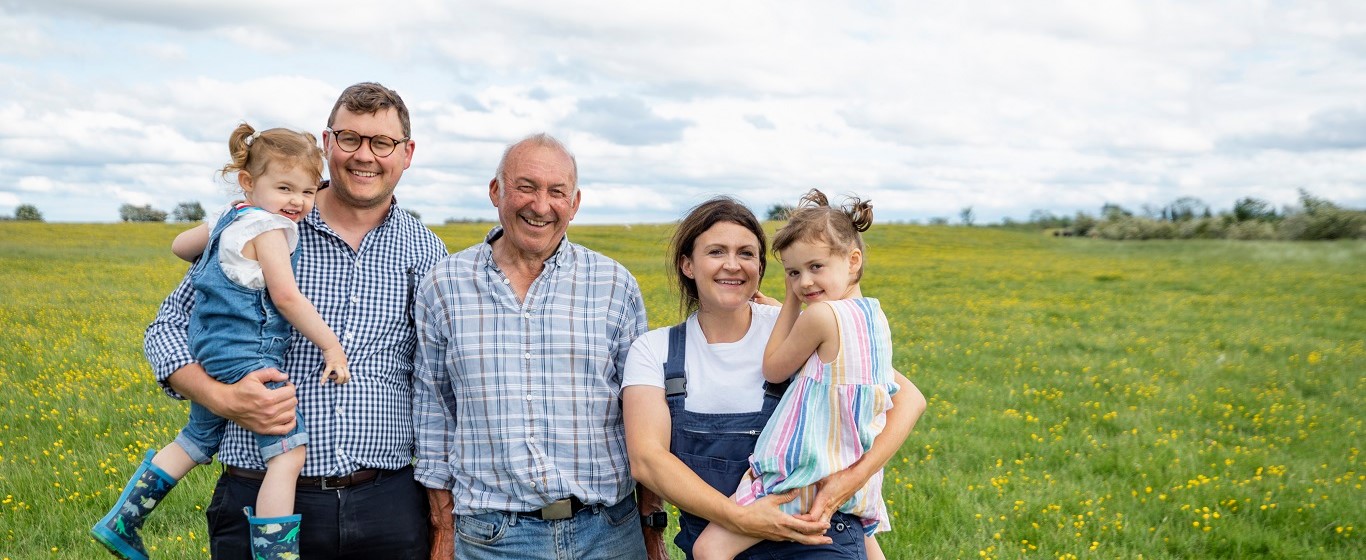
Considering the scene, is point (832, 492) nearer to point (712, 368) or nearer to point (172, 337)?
point (712, 368)

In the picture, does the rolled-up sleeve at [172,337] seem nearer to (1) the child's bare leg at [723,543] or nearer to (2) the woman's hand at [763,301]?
(1) the child's bare leg at [723,543]

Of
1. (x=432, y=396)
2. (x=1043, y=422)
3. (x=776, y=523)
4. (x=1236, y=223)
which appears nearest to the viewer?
(x=776, y=523)

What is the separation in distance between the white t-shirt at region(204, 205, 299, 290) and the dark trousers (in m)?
0.84

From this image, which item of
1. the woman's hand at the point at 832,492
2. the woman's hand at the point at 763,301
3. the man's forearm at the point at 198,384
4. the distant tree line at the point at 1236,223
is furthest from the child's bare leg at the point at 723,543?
the distant tree line at the point at 1236,223

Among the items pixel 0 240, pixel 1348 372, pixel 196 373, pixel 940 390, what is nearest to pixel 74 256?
pixel 0 240

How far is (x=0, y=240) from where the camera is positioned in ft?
98.0

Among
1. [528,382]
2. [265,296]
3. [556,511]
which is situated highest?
[265,296]

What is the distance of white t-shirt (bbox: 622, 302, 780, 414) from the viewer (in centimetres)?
375

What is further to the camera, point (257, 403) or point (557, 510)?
point (557, 510)

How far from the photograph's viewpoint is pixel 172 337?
12.6 feet

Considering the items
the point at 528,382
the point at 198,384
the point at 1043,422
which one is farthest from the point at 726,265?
the point at 1043,422

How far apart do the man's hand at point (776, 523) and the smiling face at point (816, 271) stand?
790 mm

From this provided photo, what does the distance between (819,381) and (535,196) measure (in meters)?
1.34

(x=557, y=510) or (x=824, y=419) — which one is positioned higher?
(x=824, y=419)
